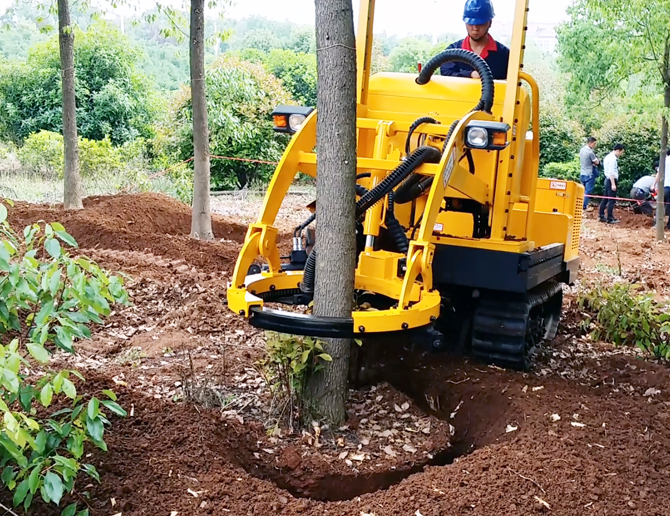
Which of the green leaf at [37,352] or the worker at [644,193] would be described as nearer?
the green leaf at [37,352]

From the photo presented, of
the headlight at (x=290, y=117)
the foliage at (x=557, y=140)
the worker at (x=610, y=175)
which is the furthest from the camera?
the foliage at (x=557, y=140)

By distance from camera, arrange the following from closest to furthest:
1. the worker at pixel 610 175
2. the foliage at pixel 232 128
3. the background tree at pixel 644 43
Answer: the background tree at pixel 644 43 → the foliage at pixel 232 128 → the worker at pixel 610 175

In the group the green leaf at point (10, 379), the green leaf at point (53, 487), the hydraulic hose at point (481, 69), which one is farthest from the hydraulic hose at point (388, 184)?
the green leaf at point (10, 379)

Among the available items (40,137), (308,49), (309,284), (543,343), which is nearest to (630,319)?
(543,343)

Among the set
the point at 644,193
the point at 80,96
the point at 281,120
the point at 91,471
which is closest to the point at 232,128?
the point at 80,96

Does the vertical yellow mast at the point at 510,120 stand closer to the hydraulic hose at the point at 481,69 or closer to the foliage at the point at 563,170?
the hydraulic hose at the point at 481,69

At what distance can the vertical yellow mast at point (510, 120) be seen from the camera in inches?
207

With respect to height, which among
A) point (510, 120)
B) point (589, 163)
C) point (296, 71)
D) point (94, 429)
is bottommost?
point (94, 429)

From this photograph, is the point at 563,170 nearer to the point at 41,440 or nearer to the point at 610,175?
the point at 610,175

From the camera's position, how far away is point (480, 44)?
5.91 m

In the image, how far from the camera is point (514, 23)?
17.4 feet

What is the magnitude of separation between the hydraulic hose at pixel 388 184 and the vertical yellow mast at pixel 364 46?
48.8 inches

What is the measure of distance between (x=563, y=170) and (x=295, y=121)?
56.0 feet

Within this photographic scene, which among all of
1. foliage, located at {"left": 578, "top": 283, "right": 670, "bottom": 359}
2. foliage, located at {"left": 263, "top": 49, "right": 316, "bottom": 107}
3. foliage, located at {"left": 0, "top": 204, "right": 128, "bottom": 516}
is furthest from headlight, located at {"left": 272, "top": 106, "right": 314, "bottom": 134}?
foliage, located at {"left": 263, "top": 49, "right": 316, "bottom": 107}
